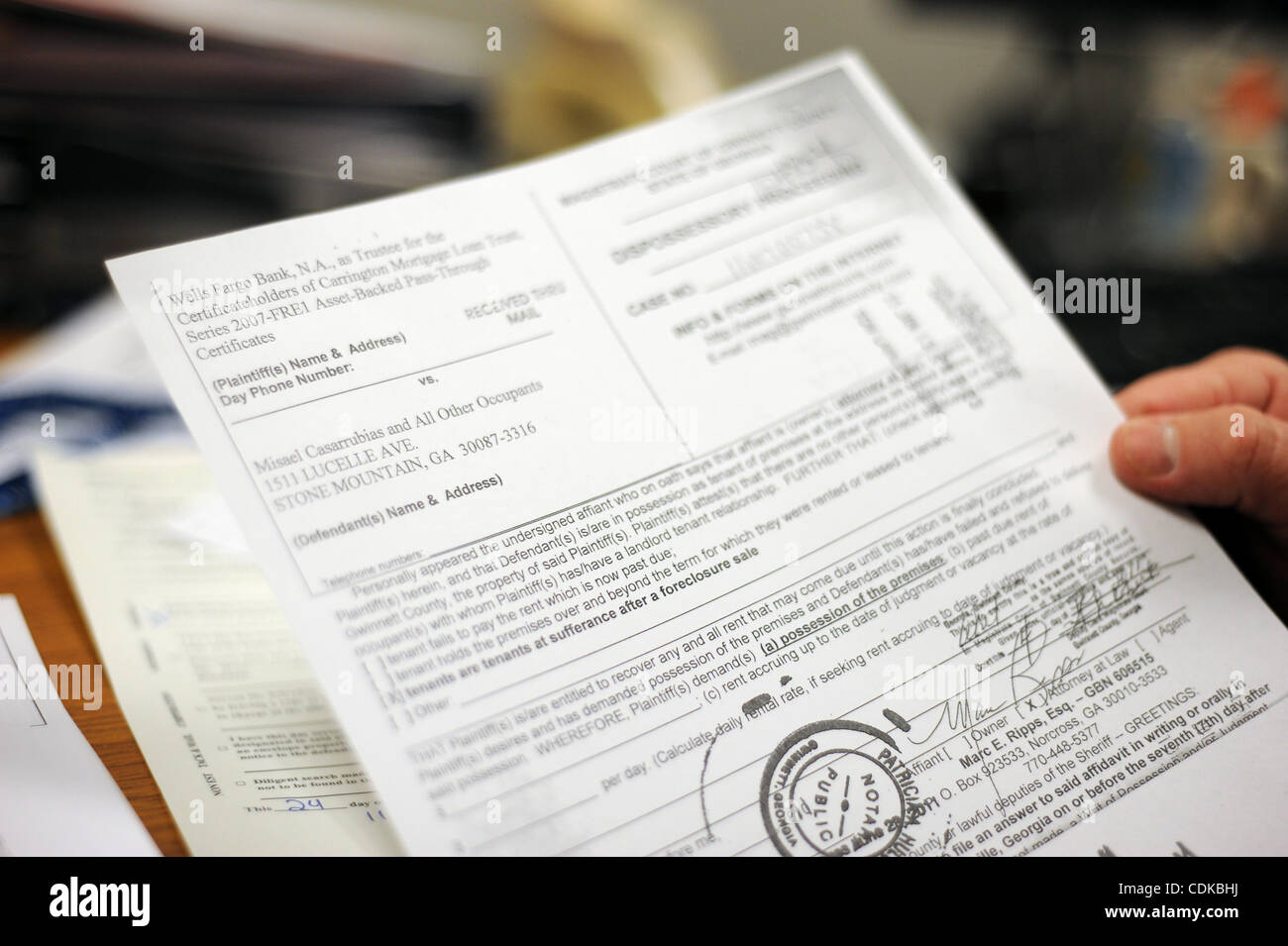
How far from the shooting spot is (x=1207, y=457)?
526mm

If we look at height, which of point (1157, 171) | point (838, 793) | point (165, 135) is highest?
point (165, 135)

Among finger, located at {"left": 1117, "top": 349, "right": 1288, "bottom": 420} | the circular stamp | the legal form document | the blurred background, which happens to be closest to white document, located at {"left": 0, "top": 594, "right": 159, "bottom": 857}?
the legal form document

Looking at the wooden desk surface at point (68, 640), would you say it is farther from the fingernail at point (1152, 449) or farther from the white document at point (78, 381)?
the fingernail at point (1152, 449)

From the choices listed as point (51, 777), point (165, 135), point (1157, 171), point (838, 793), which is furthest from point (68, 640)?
point (1157, 171)

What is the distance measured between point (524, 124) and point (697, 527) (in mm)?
748

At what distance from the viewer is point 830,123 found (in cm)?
60

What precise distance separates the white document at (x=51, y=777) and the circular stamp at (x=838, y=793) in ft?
0.90

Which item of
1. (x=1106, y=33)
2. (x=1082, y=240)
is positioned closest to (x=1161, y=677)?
(x=1082, y=240)

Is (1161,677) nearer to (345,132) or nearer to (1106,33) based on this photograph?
(345,132)

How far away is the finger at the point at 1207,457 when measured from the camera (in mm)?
521

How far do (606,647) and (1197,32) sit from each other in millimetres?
1170

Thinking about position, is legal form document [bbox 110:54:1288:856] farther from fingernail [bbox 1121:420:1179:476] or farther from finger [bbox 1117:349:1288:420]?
finger [bbox 1117:349:1288:420]

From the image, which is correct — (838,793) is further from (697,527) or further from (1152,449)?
(1152,449)

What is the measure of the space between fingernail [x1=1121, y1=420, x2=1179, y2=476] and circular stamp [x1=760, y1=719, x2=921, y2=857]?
237mm
